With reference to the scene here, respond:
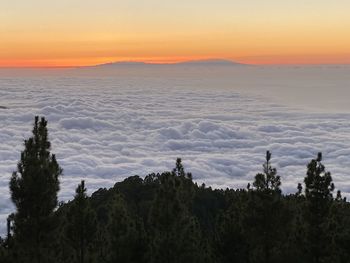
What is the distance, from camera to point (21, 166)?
803 inches

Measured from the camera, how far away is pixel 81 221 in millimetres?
23562

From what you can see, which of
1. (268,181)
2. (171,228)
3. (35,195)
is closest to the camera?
(35,195)

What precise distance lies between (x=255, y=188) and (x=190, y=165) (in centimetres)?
13499

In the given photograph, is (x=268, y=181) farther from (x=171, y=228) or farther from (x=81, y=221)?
(x=81, y=221)

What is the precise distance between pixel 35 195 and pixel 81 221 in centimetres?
386

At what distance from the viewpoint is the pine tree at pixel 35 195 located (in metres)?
20.2

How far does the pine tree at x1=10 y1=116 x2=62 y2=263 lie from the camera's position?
20.2 metres

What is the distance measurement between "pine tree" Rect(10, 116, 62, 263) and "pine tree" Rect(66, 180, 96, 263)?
2.58 metres

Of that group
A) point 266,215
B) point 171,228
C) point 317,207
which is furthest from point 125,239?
point 317,207

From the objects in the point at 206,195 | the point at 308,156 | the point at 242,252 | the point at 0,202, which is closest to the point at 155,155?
the point at 308,156

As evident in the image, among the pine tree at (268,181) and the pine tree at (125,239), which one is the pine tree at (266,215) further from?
A: the pine tree at (125,239)

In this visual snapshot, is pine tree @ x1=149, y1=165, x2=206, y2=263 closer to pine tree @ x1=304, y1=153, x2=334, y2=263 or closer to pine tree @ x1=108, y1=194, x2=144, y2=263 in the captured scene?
pine tree @ x1=108, y1=194, x2=144, y2=263

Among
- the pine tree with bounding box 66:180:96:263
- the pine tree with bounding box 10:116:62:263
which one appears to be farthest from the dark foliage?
the pine tree with bounding box 10:116:62:263

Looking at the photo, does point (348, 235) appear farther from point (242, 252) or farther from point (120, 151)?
point (120, 151)
